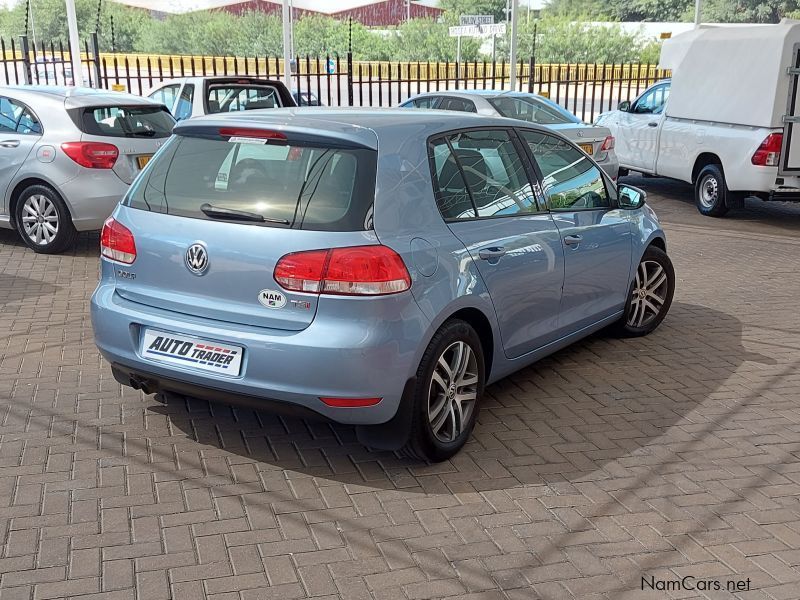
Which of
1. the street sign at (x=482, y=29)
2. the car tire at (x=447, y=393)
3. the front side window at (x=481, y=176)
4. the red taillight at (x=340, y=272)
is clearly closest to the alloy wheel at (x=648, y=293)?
the front side window at (x=481, y=176)

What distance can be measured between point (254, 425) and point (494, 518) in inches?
59.9

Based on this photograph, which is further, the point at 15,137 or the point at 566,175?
the point at 15,137

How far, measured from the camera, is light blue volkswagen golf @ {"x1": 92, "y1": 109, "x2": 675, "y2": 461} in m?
3.86

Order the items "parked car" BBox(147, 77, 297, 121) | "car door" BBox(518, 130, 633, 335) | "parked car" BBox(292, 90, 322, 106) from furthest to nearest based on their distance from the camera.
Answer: "parked car" BBox(292, 90, 322, 106) < "parked car" BBox(147, 77, 297, 121) < "car door" BBox(518, 130, 633, 335)

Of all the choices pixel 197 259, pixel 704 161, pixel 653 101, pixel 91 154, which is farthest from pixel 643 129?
pixel 197 259

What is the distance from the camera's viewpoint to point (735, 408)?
5.14 meters

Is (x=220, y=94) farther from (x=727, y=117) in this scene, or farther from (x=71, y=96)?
(x=727, y=117)

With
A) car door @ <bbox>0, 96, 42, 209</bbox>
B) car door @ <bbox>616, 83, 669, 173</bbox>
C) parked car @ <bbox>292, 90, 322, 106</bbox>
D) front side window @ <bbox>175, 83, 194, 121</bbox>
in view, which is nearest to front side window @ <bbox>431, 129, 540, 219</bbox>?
car door @ <bbox>0, 96, 42, 209</bbox>

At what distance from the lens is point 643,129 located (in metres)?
13.4

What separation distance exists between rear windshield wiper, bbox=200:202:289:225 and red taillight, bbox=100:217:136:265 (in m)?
0.44

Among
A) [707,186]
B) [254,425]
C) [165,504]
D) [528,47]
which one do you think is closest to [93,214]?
[254,425]

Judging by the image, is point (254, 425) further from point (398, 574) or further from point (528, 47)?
point (528, 47)

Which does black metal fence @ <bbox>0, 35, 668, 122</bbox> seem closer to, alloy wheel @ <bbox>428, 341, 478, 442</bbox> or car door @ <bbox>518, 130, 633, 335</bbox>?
car door @ <bbox>518, 130, 633, 335</bbox>

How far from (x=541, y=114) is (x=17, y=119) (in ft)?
21.8
